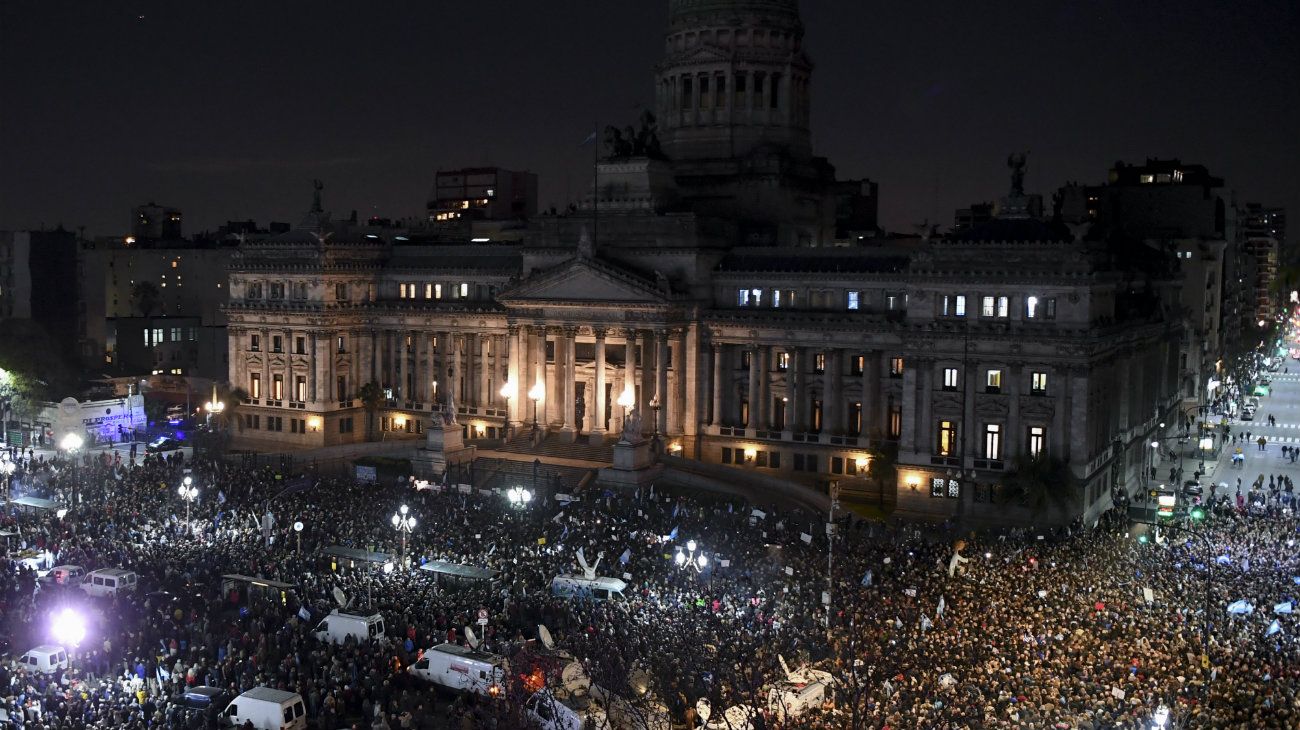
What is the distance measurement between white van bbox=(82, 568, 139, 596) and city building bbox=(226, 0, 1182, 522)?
31.6 metres

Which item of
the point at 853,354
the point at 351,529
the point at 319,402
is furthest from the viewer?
the point at 319,402

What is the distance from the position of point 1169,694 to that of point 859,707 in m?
8.79

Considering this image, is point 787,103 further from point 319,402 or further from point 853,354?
point 319,402

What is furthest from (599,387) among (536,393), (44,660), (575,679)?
(575,679)

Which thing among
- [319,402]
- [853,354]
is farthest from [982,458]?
[319,402]

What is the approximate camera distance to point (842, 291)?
Result: 79.9 m

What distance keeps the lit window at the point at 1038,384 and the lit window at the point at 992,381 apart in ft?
5.93

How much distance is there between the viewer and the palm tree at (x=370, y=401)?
94.5 m

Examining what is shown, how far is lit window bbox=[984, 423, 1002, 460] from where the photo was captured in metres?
69.9

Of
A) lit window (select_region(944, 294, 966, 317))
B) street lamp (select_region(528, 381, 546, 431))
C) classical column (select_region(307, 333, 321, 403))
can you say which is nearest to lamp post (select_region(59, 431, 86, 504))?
classical column (select_region(307, 333, 321, 403))

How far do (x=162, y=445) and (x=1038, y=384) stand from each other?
184 ft

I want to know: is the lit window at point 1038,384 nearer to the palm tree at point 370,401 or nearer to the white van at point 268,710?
the white van at point 268,710

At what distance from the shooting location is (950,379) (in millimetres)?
71500

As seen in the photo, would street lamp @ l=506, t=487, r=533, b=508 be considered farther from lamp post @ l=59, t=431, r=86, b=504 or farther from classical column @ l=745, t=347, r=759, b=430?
lamp post @ l=59, t=431, r=86, b=504
